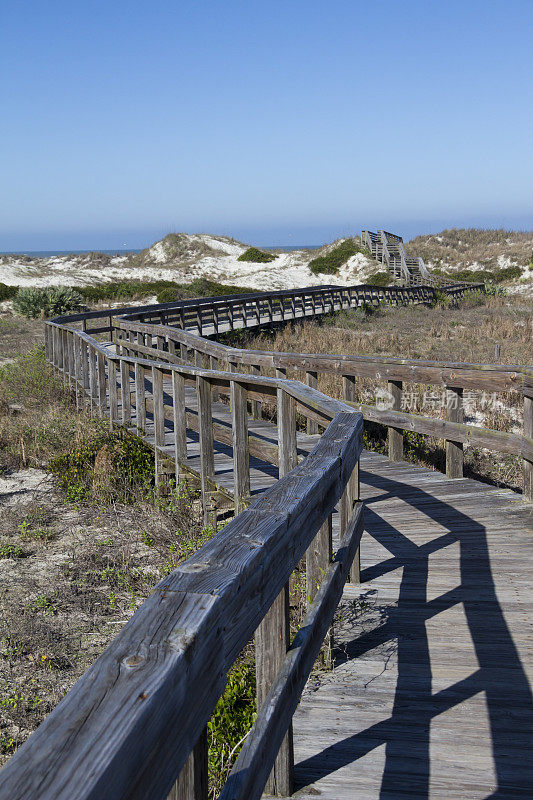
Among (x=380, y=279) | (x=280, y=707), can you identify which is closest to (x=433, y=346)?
(x=280, y=707)

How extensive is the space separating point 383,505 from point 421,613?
7.02ft

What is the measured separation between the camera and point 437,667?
3.34 m

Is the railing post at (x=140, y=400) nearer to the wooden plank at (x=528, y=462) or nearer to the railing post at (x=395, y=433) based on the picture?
the railing post at (x=395, y=433)

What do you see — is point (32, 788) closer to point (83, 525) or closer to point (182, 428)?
point (182, 428)

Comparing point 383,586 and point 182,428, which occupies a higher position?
point 182,428

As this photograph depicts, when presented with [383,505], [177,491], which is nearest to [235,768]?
[383,505]

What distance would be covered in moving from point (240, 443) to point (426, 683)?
8.74 feet

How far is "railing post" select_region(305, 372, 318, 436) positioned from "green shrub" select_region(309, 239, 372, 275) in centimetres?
4176

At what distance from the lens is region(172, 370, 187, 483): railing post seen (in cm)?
662

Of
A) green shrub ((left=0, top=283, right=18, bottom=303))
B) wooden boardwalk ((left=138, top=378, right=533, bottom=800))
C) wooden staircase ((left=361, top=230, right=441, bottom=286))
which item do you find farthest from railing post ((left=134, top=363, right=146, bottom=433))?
wooden staircase ((left=361, top=230, right=441, bottom=286))

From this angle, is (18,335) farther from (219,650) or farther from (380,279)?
(380,279)

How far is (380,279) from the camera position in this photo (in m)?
44.5

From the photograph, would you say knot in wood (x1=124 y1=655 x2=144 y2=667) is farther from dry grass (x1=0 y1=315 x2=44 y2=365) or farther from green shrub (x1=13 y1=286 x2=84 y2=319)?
green shrub (x1=13 y1=286 x2=84 y2=319)

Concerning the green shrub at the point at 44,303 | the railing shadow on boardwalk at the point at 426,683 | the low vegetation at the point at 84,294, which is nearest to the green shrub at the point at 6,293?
the low vegetation at the point at 84,294
